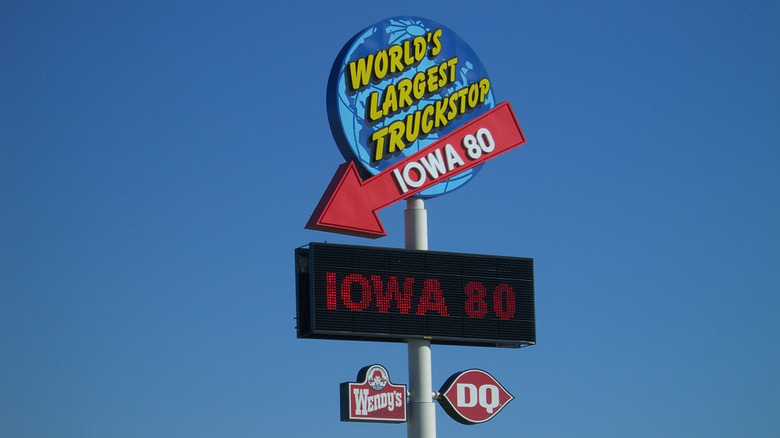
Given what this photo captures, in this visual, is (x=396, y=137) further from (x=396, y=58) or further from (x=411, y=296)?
(x=411, y=296)

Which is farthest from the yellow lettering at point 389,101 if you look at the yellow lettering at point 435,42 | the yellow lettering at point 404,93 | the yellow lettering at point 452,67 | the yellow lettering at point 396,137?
the yellow lettering at point 452,67

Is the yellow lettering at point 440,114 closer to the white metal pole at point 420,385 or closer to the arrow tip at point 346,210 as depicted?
the white metal pole at point 420,385

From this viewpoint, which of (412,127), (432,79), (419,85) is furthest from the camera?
(432,79)

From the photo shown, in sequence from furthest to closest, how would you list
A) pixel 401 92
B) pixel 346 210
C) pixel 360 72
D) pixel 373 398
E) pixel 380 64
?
1. pixel 401 92
2. pixel 380 64
3. pixel 360 72
4. pixel 346 210
5. pixel 373 398

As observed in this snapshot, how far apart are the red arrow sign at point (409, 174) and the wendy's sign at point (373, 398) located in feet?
7.31

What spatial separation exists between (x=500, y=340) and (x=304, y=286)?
3.53 meters

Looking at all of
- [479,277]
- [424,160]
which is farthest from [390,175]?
[479,277]

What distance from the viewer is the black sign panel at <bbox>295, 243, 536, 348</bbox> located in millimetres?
20188

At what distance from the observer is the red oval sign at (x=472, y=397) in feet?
71.5

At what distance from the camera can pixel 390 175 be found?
2161 cm

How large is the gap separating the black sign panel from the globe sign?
1.62m

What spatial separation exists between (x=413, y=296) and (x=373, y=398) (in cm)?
173

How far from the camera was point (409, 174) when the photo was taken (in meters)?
21.9

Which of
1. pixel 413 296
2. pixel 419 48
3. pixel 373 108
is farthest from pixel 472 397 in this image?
pixel 419 48
